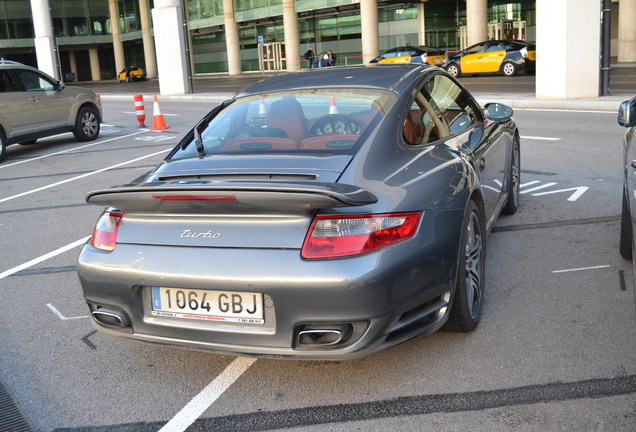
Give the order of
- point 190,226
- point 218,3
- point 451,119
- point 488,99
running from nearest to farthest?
point 190,226, point 451,119, point 488,99, point 218,3

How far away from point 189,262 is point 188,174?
2.32 feet

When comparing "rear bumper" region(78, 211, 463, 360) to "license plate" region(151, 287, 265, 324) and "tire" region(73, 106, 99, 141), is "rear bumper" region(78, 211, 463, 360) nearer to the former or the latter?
"license plate" region(151, 287, 265, 324)

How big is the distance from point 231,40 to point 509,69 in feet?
102

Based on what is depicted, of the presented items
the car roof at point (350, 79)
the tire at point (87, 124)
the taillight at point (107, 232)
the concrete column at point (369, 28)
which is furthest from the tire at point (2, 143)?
the concrete column at point (369, 28)

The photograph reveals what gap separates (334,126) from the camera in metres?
4.18

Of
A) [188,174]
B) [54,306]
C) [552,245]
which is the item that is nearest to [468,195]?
[188,174]

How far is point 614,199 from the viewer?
7191 mm

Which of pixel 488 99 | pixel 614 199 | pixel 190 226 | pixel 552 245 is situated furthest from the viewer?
pixel 488 99

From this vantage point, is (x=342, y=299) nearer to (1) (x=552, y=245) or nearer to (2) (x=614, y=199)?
(1) (x=552, y=245)

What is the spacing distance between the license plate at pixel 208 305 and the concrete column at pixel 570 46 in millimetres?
16027

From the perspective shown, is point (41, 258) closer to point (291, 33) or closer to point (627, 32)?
point (627, 32)

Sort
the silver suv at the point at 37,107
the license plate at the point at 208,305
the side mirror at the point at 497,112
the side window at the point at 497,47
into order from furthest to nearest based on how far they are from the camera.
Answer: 1. the side window at the point at 497,47
2. the silver suv at the point at 37,107
3. the side mirror at the point at 497,112
4. the license plate at the point at 208,305

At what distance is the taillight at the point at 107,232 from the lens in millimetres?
3635

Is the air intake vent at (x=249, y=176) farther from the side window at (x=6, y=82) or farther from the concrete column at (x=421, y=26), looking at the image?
the concrete column at (x=421, y=26)
